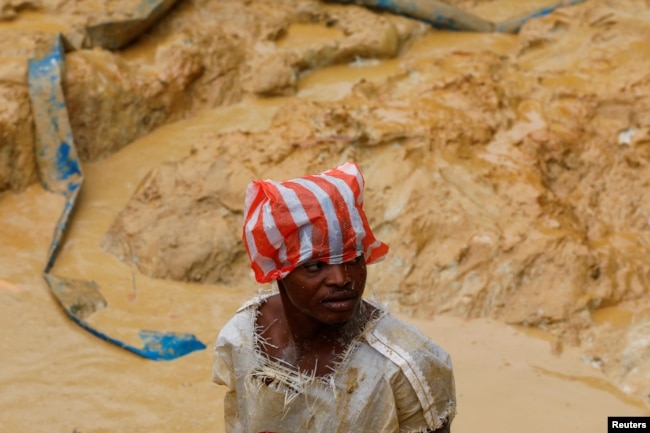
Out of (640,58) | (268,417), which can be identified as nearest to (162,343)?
(268,417)

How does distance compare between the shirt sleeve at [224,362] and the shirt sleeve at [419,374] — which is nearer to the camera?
the shirt sleeve at [419,374]

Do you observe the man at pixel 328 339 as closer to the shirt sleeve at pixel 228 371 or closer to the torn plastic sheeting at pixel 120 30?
the shirt sleeve at pixel 228 371

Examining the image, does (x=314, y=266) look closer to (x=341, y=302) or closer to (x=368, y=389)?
(x=341, y=302)

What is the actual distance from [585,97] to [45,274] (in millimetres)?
3324

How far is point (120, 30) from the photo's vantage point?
618 cm

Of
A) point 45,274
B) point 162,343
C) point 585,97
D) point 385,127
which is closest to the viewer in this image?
point 162,343

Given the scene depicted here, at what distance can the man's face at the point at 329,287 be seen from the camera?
6.37ft

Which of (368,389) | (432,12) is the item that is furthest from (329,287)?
(432,12)

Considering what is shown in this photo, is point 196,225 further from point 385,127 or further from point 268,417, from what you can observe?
point 268,417

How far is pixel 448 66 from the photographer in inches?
226

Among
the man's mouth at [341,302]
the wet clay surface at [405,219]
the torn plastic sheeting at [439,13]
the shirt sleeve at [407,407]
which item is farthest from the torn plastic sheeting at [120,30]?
the shirt sleeve at [407,407]

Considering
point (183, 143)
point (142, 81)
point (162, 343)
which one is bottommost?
point (162, 343)

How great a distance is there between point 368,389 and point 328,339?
0.16 meters

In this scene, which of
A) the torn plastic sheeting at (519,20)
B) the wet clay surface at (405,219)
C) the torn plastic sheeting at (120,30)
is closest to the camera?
the wet clay surface at (405,219)
